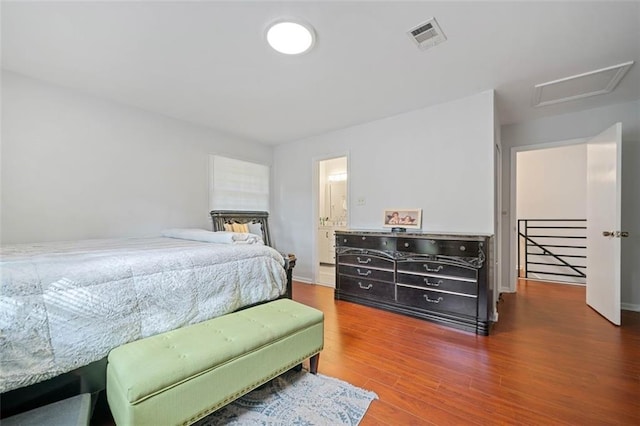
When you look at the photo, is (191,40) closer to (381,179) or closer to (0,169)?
(0,169)

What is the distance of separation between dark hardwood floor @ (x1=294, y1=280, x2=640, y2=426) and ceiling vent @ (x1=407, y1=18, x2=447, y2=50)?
249 centimetres

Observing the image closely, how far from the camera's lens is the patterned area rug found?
141 cm

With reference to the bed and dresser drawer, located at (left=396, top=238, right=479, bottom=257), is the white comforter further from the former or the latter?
dresser drawer, located at (left=396, top=238, right=479, bottom=257)

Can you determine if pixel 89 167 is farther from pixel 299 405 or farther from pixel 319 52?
pixel 299 405

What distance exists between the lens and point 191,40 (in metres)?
1.99


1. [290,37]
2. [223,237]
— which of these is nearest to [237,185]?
[223,237]

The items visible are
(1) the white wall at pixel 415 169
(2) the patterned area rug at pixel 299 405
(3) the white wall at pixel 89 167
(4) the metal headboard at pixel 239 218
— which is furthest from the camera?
(4) the metal headboard at pixel 239 218

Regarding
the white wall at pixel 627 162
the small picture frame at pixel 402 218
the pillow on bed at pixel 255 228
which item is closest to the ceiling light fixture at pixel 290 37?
the small picture frame at pixel 402 218

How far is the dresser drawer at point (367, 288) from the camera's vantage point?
305 centimetres

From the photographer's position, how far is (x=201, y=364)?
123 centimetres

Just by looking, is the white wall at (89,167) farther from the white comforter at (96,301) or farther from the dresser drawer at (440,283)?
the dresser drawer at (440,283)

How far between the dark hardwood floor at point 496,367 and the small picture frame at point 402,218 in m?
1.14

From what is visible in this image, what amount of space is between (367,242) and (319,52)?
2138 mm

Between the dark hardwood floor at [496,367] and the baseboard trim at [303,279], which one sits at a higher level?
the dark hardwood floor at [496,367]
